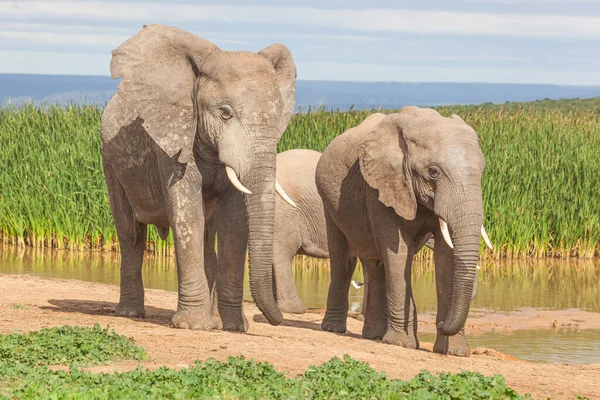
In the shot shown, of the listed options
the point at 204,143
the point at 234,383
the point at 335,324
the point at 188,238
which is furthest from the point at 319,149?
the point at 234,383

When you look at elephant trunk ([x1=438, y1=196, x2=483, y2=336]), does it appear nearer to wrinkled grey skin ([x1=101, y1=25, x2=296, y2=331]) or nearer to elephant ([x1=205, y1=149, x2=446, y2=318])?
wrinkled grey skin ([x1=101, y1=25, x2=296, y2=331])

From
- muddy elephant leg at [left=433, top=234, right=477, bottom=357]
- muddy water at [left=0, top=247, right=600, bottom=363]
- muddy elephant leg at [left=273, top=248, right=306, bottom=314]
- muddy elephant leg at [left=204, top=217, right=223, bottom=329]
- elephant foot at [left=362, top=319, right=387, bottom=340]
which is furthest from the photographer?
muddy elephant leg at [left=273, top=248, right=306, bottom=314]

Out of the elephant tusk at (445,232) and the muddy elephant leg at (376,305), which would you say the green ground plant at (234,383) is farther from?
the muddy elephant leg at (376,305)

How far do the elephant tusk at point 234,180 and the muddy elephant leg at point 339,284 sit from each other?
9.57ft

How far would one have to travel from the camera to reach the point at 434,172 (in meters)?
10.2

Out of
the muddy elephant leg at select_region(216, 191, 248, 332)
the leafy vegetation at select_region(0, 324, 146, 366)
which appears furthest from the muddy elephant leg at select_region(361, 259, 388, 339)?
the leafy vegetation at select_region(0, 324, 146, 366)

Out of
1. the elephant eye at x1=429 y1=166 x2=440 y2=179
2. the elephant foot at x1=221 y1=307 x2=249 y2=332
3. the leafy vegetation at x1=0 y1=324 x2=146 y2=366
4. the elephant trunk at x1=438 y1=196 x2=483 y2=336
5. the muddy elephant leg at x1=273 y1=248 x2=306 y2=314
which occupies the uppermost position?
the elephant eye at x1=429 y1=166 x2=440 y2=179

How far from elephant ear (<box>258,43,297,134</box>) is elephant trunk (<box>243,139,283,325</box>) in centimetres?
80

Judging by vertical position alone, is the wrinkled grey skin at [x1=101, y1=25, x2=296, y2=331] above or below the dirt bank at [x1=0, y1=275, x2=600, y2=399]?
above

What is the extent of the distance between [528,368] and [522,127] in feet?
43.9

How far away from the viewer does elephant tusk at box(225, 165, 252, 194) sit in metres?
9.26

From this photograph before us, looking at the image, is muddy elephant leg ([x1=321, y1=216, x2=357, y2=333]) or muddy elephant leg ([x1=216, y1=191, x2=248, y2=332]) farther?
muddy elephant leg ([x1=321, y1=216, x2=357, y2=333])

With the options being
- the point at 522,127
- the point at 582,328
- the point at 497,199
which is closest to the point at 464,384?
the point at 582,328

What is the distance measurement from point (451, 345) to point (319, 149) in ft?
31.9
